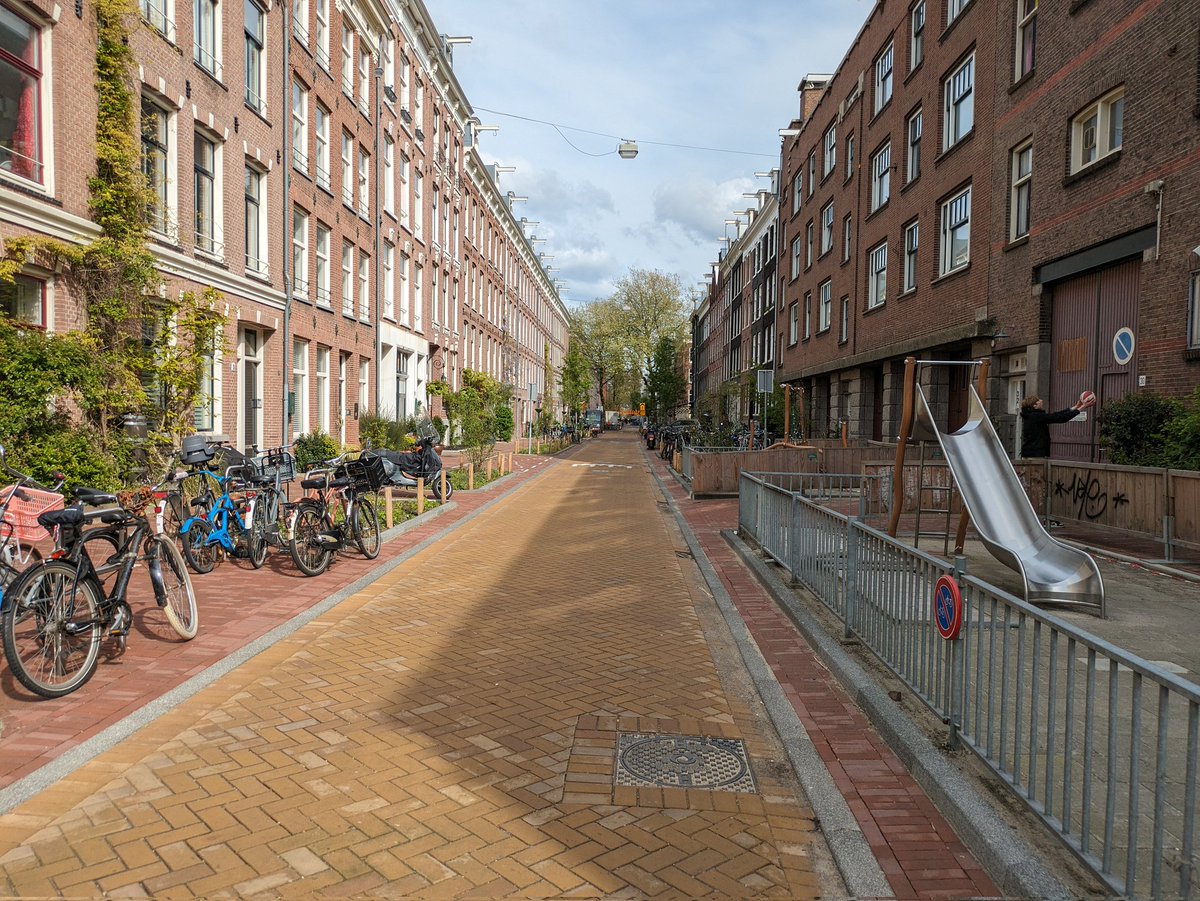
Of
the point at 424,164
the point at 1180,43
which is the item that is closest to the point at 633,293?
the point at 424,164

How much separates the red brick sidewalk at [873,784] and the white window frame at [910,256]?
1747 cm

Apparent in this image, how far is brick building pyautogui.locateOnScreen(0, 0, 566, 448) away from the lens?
37.4ft

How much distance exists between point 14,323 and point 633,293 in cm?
7098

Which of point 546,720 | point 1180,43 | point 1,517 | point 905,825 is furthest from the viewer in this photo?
point 1180,43

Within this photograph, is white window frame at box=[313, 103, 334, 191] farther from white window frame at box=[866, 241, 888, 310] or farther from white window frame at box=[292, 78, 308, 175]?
white window frame at box=[866, 241, 888, 310]

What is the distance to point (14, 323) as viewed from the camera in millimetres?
10305

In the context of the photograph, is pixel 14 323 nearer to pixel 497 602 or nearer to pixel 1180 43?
pixel 497 602

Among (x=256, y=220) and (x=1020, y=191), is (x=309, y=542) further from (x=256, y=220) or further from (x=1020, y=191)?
(x=1020, y=191)

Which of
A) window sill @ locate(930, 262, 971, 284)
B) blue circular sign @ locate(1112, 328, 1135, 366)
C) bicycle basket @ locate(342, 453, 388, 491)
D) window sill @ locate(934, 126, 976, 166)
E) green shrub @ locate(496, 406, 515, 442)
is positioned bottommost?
bicycle basket @ locate(342, 453, 388, 491)

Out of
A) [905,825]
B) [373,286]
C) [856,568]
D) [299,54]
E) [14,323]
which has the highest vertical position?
[299,54]

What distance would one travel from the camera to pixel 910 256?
22.7m

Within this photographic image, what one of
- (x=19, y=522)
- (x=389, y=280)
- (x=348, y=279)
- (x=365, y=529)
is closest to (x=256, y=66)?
(x=348, y=279)

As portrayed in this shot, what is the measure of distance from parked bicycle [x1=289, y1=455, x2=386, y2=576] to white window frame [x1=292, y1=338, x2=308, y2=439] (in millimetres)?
10536

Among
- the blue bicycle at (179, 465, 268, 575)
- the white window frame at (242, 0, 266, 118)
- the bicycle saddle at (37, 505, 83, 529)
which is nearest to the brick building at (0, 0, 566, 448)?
the white window frame at (242, 0, 266, 118)
